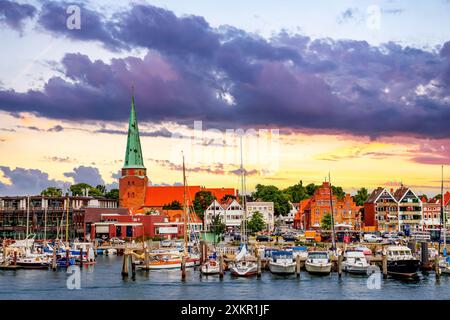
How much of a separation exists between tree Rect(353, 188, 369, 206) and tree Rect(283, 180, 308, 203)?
1272 centimetres

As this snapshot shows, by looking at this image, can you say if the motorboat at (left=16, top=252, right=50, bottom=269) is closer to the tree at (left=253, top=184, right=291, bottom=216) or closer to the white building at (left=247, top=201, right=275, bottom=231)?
the white building at (left=247, top=201, right=275, bottom=231)

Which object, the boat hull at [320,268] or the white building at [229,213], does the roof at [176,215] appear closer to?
the white building at [229,213]

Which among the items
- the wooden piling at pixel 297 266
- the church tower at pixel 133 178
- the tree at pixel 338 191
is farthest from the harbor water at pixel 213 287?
the tree at pixel 338 191

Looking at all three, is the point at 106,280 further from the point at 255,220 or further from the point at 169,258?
the point at 255,220

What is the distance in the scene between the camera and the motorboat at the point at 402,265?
1879 inches

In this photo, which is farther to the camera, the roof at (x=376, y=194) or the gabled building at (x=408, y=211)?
the roof at (x=376, y=194)

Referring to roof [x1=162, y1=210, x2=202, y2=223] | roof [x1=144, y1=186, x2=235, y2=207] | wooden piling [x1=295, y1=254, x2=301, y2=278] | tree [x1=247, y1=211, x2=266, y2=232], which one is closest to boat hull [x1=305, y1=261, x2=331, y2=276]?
A: wooden piling [x1=295, y1=254, x2=301, y2=278]

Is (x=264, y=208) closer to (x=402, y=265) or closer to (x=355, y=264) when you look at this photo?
(x=355, y=264)

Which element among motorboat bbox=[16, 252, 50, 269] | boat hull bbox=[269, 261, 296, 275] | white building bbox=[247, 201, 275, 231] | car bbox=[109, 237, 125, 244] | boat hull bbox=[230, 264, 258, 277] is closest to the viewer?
boat hull bbox=[230, 264, 258, 277]

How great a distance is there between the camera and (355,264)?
49.7 metres

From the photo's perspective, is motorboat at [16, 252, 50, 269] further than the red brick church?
No

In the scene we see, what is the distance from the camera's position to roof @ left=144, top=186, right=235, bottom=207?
132 meters

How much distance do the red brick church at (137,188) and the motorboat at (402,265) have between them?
2800 inches
